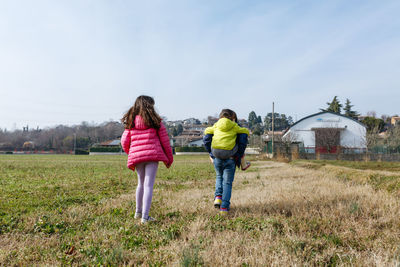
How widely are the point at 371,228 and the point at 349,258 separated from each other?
115cm

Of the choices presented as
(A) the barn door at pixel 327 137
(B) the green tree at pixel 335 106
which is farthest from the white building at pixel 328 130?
(B) the green tree at pixel 335 106

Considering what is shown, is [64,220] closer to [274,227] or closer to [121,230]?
[121,230]

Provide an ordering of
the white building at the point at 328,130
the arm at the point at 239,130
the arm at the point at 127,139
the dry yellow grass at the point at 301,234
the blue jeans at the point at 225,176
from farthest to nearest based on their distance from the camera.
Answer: the white building at the point at 328,130, the arm at the point at 239,130, the blue jeans at the point at 225,176, the arm at the point at 127,139, the dry yellow grass at the point at 301,234

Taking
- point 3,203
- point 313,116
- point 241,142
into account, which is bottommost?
point 3,203

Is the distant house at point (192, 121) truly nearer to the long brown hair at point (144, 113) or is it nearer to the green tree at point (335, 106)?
the green tree at point (335, 106)

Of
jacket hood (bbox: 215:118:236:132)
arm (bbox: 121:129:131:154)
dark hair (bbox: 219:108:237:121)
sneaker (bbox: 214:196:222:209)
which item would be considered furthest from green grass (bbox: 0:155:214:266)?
dark hair (bbox: 219:108:237:121)

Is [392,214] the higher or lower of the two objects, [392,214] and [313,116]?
the lower

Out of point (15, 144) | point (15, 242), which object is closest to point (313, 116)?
point (15, 242)

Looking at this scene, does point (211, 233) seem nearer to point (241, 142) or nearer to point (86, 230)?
point (86, 230)

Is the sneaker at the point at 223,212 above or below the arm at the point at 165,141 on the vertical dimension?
below

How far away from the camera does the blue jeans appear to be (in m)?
4.49

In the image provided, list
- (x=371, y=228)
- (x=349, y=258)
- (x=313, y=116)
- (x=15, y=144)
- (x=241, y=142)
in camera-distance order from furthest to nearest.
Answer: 1. (x=15, y=144)
2. (x=313, y=116)
3. (x=241, y=142)
4. (x=371, y=228)
5. (x=349, y=258)

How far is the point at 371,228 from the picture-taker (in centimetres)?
330

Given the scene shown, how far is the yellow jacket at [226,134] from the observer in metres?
4.57
